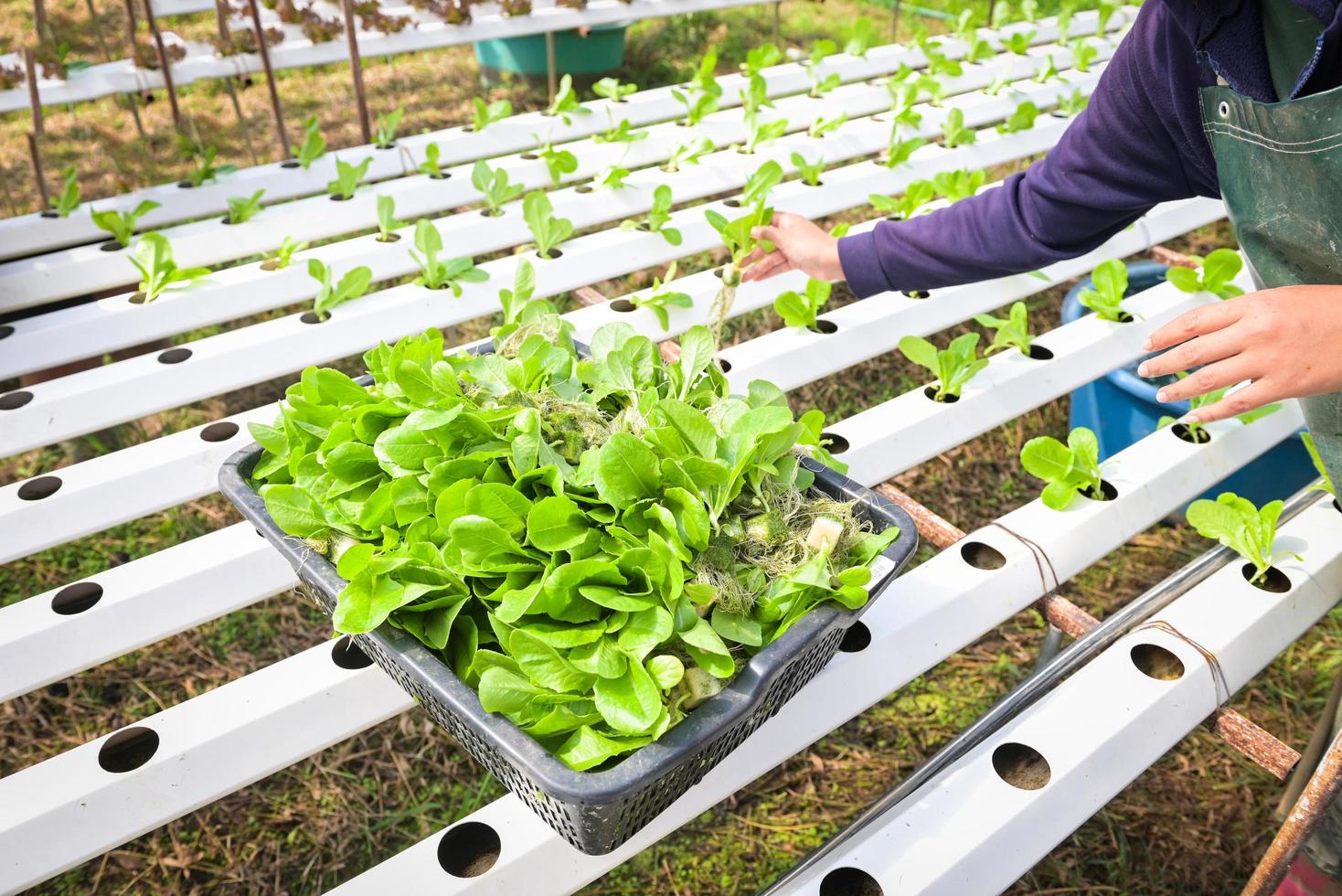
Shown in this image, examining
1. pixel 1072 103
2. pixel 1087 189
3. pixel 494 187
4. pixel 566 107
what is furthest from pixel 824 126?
pixel 1087 189

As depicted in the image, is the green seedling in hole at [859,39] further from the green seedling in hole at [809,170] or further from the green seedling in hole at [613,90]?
the green seedling in hole at [809,170]

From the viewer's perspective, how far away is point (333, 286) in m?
1.50

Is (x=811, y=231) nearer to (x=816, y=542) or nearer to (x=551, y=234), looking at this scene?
(x=551, y=234)

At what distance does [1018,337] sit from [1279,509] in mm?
452

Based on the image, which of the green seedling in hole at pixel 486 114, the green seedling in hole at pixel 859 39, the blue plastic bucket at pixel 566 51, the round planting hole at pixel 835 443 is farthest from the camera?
the blue plastic bucket at pixel 566 51

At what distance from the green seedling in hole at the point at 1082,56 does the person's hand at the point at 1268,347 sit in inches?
80.7

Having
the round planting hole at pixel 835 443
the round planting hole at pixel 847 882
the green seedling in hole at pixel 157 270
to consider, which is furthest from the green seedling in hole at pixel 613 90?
the round planting hole at pixel 847 882

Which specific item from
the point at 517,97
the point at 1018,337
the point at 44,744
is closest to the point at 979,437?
the point at 1018,337

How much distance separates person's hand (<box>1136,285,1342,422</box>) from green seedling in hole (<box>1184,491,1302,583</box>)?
0.42 meters

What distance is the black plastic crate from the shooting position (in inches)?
27.7

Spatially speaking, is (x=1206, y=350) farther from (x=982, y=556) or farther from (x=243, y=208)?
(x=243, y=208)

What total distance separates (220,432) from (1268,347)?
1.19 meters

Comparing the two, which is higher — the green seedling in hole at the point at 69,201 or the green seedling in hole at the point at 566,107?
the green seedling in hole at the point at 566,107

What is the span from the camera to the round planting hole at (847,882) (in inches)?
35.4
